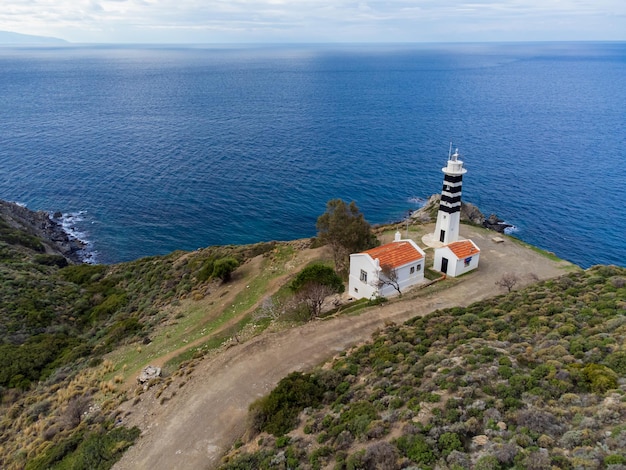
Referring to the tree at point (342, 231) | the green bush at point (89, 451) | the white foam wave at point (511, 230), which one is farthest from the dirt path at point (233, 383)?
the white foam wave at point (511, 230)

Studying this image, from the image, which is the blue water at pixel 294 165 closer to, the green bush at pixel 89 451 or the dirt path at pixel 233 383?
the dirt path at pixel 233 383

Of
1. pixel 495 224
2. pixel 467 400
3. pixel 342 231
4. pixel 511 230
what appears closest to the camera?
pixel 467 400

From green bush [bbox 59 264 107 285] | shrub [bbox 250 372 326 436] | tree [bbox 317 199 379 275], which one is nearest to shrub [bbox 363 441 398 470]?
shrub [bbox 250 372 326 436]

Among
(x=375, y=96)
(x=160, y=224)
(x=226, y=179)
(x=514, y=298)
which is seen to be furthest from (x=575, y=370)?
(x=375, y=96)

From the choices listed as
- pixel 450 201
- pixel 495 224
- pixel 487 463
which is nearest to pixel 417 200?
pixel 495 224

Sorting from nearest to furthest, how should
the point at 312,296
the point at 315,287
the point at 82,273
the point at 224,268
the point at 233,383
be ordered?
the point at 233,383 < the point at 312,296 < the point at 315,287 < the point at 224,268 < the point at 82,273

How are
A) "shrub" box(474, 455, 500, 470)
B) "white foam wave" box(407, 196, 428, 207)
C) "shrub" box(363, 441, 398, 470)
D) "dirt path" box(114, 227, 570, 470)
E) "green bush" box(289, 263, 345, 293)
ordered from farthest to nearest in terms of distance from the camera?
"white foam wave" box(407, 196, 428, 207) → "green bush" box(289, 263, 345, 293) → "dirt path" box(114, 227, 570, 470) → "shrub" box(363, 441, 398, 470) → "shrub" box(474, 455, 500, 470)

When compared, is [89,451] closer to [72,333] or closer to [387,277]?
[72,333]

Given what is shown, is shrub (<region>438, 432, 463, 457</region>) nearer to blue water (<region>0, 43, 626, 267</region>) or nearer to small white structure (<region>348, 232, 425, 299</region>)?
small white structure (<region>348, 232, 425, 299</region>)
